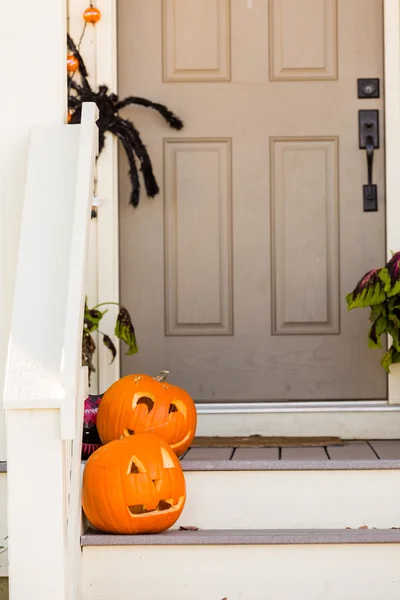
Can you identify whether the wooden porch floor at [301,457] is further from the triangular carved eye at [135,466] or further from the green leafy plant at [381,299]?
the green leafy plant at [381,299]

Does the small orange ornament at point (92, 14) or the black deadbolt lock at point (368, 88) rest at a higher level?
the small orange ornament at point (92, 14)

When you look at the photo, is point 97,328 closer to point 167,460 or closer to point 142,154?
point 142,154

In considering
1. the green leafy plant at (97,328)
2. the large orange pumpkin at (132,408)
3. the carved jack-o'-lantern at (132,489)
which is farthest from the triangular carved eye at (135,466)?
the green leafy plant at (97,328)

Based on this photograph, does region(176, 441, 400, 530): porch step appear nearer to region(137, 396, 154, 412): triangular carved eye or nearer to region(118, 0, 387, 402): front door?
region(137, 396, 154, 412): triangular carved eye

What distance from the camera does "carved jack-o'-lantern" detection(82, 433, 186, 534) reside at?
2398 mm

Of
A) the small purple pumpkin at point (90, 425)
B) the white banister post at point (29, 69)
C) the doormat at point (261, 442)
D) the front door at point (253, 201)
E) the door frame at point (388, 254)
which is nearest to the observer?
the white banister post at point (29, 69)

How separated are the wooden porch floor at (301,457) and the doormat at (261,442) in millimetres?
47

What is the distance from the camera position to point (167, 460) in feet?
8.13

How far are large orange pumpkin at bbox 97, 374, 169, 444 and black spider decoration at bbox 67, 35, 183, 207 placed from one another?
0.96 meters

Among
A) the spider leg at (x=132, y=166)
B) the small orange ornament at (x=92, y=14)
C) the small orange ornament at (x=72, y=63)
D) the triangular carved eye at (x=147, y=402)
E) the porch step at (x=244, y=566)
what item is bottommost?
the porch step at (x=244, y=566)

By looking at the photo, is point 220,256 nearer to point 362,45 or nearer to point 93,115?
point 362,45

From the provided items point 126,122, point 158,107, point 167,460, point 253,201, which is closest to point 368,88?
point 253,201

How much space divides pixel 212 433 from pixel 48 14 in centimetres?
165

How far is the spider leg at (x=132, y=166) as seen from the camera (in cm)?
350
